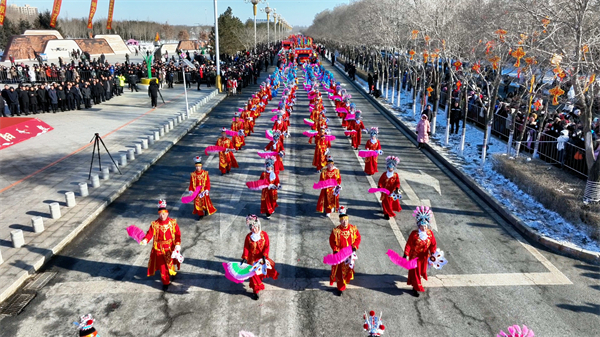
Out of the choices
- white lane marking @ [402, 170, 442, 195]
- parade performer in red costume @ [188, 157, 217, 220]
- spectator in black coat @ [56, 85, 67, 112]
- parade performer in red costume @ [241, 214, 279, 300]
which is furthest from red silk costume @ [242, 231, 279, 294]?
spectator in black coat @ [56, 85, 67, 112]

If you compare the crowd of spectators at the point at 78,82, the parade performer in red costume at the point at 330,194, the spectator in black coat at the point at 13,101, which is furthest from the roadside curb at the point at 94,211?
the spectator in black coat at the point at 13,101

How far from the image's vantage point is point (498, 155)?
13758mm

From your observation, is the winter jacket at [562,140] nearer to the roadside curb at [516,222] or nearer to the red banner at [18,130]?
the roadside curb at [516,222]

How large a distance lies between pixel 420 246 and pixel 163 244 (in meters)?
4.55

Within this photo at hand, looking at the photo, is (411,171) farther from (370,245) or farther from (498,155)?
(370,245)

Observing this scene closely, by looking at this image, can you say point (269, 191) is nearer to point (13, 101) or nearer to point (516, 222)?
point (516, 222)

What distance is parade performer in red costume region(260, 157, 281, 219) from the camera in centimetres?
1031

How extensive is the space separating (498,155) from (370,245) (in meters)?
7.07

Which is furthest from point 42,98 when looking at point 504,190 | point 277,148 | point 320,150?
point 504,190

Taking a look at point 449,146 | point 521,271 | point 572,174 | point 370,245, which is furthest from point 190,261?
point 449,146

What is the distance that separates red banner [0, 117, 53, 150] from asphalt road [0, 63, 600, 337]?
2.50m

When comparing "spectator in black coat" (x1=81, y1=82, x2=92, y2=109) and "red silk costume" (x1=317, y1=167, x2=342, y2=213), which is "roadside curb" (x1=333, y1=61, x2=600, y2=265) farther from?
"spectator in black coat" (x1=81, y1=82, x2=92, y2=109)

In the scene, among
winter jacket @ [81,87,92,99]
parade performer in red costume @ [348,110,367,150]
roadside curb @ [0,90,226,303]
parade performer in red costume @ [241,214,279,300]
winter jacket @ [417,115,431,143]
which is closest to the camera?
parade performer in red costume @ [241,214,279,300]

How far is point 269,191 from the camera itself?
34.7 feet
